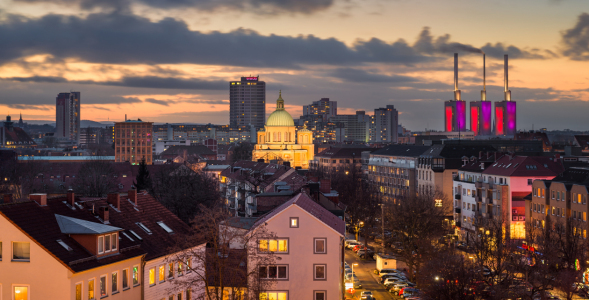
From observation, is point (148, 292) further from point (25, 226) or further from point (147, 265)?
point (25, 226)

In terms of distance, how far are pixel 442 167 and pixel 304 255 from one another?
73.2 metres

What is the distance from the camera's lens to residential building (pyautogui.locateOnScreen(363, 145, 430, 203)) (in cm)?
13012

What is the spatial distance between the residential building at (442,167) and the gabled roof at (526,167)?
1411 cm

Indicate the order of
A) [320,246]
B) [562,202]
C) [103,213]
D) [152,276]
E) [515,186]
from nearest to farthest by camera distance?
[152,276] → [103,213] → [320,246] → [562,202] → [515,186]

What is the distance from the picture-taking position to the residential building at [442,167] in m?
113

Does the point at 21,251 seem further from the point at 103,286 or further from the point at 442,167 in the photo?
the point at 442,167

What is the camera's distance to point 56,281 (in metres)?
33.9

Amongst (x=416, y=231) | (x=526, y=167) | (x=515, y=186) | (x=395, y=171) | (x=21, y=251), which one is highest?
(x=526, y=167)

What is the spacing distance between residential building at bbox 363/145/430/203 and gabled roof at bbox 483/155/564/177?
33.0 m

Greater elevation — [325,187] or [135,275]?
[325,187]

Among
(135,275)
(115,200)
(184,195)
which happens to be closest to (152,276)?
(135,275)

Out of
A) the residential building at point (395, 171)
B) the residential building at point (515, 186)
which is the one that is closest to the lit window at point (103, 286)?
the residential building at point (515, 186)

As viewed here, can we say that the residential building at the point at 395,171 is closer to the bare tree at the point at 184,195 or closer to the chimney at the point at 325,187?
the bare tree at the point at 184,195

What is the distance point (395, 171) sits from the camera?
139375 millimetres
